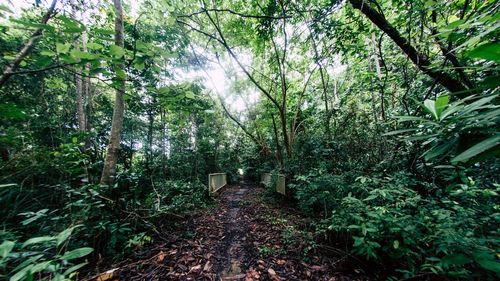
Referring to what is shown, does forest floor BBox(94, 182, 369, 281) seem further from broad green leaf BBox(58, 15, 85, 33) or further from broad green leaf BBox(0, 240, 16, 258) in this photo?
broad green leaf BBox(58, 15, 85, 33)

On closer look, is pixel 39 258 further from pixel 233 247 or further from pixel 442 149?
pixel 233 247

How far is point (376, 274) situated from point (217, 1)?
645 cm

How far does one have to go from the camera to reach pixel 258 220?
4.27 meters

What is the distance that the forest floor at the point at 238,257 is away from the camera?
2213mm

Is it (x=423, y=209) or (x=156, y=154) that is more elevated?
(x=156, y=154)

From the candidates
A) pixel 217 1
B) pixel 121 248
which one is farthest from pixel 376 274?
pixel 217 1

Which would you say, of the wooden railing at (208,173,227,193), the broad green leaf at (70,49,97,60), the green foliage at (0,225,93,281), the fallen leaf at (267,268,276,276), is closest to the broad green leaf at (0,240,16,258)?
the green foliage at (0,225,93,281)

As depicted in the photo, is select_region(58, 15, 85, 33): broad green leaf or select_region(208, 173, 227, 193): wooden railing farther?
select_region(208, 173, 227, 193): wooden railing

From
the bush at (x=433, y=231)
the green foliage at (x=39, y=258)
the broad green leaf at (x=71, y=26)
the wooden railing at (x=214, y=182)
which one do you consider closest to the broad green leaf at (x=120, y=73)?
the broad green leaf at (x=71, y=26)

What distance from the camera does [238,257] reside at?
2.69 meters

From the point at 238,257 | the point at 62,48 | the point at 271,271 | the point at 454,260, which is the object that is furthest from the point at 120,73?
the point at 238,257

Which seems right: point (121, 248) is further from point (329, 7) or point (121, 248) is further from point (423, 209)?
point (329, 7)

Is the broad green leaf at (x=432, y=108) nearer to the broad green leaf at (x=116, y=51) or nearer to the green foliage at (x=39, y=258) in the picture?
the green foliage at (x=39, y=258)

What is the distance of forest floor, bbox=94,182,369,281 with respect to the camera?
7.26 feet
